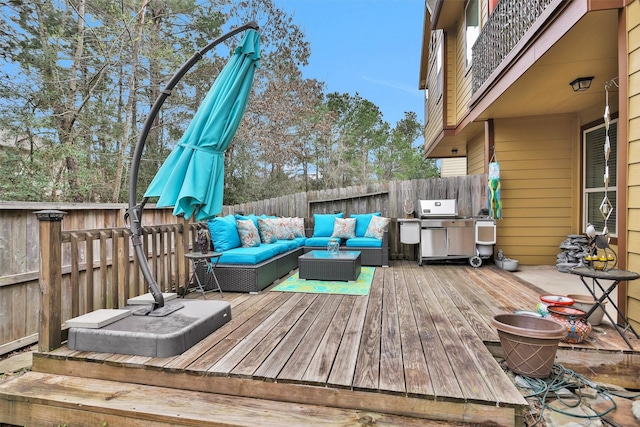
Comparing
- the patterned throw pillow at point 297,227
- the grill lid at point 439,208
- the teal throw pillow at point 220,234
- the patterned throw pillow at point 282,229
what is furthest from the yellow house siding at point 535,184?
the teal throw pillow at point 220,234

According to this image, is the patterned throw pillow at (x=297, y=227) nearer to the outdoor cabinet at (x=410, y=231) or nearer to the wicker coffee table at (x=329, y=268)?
the wicker coffee table at (x=329, y=268)

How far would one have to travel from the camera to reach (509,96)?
438 centimetres

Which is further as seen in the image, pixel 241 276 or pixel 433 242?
pixel 433 242

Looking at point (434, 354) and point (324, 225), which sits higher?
point (324, 225)

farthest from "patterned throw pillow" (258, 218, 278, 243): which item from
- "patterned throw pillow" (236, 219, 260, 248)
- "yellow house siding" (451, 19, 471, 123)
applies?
"yellow house siding" (451, 19, 471, 123)

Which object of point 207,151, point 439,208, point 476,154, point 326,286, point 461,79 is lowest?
point 326,286

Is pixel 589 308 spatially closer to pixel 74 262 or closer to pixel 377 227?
pixel 377 227

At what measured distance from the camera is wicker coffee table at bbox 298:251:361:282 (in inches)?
175

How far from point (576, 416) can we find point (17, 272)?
13.8 feet

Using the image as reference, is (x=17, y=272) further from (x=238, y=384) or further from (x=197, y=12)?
(x=197, y=12)

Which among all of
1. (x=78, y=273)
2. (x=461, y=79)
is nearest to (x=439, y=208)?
(x=461, y=79)

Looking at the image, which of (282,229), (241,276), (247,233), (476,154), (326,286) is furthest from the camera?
(476,154)

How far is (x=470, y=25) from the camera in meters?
6.40

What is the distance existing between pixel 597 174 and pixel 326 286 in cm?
411
